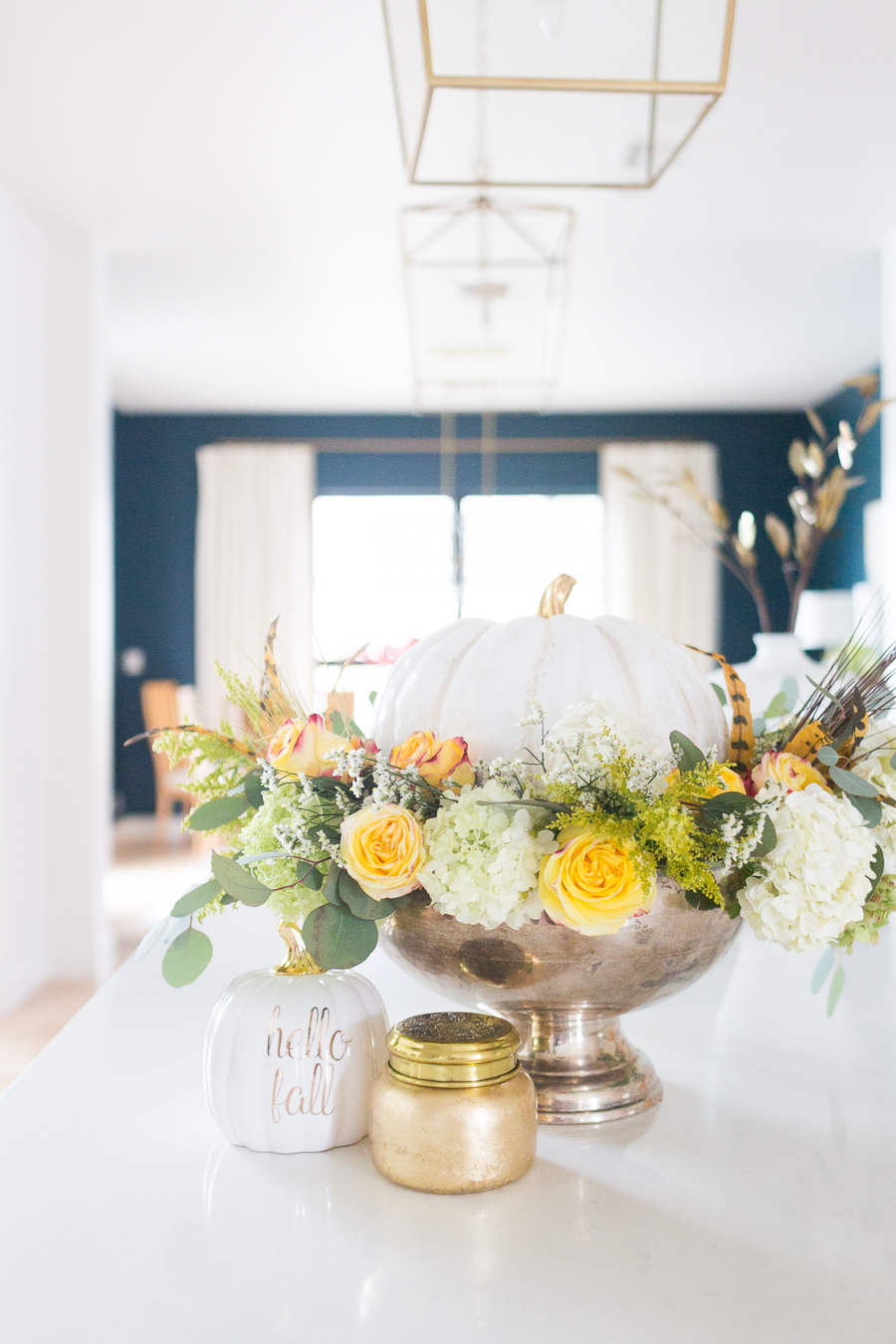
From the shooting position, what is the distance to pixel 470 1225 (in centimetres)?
67

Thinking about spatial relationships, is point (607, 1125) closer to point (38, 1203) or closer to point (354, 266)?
point (38, 1203)

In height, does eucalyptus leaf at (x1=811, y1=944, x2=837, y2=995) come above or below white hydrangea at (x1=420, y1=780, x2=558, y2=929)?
below

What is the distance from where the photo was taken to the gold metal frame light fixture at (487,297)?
392cm

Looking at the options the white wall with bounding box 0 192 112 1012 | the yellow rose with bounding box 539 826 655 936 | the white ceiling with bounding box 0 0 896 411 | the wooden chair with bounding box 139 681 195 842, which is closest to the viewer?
the yellow rose with bounding box 539 826 655 936

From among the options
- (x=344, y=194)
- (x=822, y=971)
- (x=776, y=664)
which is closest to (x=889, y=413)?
(x=344, y=194)

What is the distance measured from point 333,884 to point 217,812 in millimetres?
137

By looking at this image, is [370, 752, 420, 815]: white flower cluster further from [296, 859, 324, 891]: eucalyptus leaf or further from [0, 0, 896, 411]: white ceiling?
[0, 0, 896, 411]: white ceiling

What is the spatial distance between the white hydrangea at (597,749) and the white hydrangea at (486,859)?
4 cm

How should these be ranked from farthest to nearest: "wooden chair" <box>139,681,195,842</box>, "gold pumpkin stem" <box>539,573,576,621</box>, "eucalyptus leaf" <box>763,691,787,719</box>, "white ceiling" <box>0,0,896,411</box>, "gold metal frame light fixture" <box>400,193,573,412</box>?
"wooden chair" <box>139,681,195,842</box>, "gold metal frame light fixture" <box>400,193,573,412</box>, "white ceiling" <box>0,0,896,411</box>, "eucalyptus leaf" <box>763,691,787,719</box>, "gold pumpkin stem" <box>539,573,576,621</box>

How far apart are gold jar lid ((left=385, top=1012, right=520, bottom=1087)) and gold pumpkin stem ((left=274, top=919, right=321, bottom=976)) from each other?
0.09 m

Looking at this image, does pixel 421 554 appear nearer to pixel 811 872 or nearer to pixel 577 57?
pixel 577 57

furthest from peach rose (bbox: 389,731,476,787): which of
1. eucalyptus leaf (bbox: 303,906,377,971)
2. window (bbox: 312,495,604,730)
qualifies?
window (bbox: 312,495,604,730)

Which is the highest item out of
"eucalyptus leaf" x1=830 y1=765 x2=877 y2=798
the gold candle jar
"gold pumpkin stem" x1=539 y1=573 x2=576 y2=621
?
"gold pumpkin stem" x1=539 y1=573 x2=576 y2=621

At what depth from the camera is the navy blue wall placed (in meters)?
8.08
